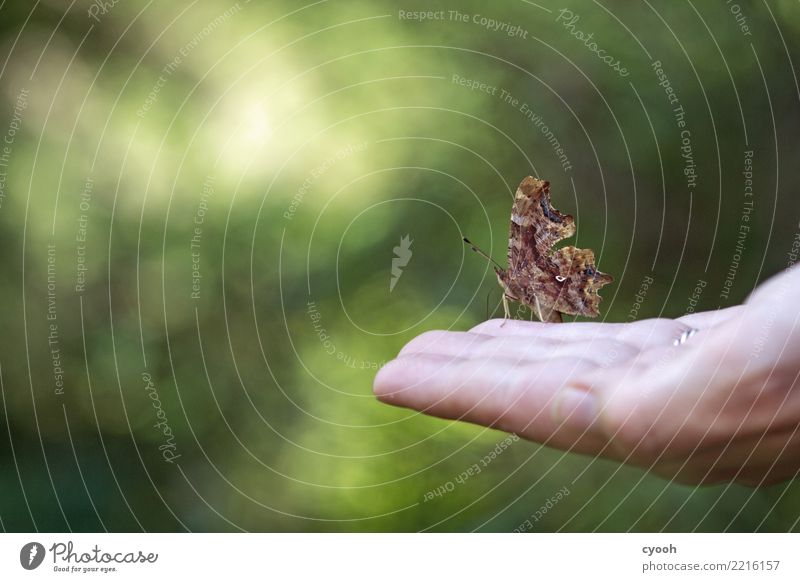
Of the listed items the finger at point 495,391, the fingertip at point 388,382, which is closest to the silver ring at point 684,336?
the finger at point 495,391

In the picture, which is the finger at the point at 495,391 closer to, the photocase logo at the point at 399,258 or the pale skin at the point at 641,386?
the pale skin at the point at 641,386

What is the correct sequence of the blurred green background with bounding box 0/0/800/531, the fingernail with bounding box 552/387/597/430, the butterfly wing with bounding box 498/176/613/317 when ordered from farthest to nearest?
the blurred green background with bounding box 0/0/800/531, the butterfly wing with bounding box 498/176/613/317, the fingernail with bounding box 552/387/597/430

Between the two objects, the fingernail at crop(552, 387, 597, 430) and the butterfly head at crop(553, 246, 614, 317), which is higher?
the butterfly head at crop(553, 246, 614, 317)

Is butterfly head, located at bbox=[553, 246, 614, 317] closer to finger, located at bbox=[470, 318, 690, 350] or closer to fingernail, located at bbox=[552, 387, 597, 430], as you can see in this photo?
finger, located at bbox=[470, 318, 690, 350]

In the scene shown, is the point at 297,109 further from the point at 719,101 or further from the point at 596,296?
the point at 719,101

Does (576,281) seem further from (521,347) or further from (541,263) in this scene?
(521,347)

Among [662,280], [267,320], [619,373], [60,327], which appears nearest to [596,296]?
[662,280]
